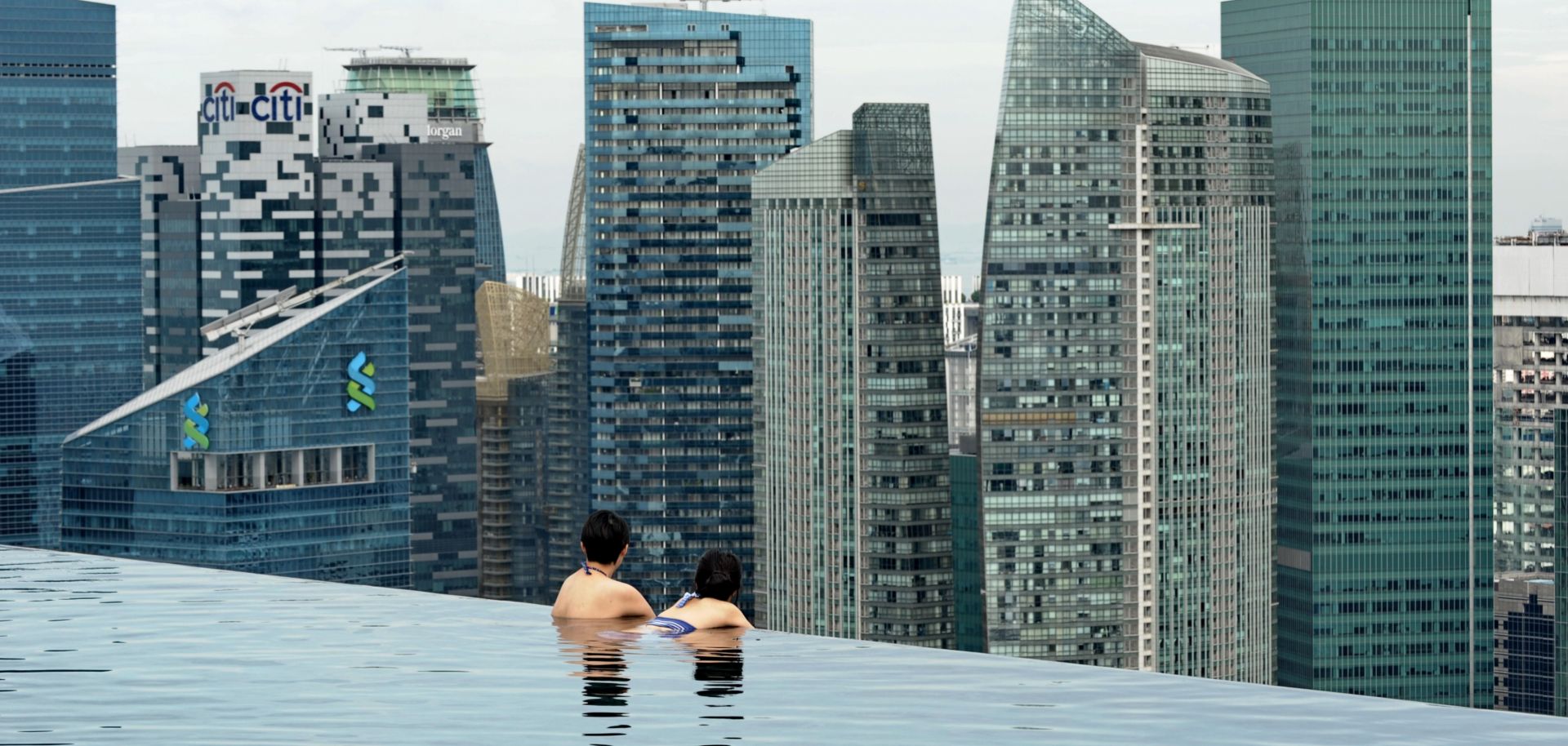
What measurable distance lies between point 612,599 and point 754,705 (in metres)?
10.5

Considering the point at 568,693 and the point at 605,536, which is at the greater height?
the point at 605,536

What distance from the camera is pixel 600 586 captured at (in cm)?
5228

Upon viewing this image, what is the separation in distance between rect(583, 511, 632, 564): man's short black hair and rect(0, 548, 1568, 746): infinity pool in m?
1.92

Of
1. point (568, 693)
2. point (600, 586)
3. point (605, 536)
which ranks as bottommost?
point (568, 693)

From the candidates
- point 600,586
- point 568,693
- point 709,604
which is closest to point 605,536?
point 709,604

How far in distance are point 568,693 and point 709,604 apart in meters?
7.20

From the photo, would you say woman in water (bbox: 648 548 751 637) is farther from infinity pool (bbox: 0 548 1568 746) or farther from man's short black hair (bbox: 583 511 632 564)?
man's short black hair (bbox: 583 511 632 564)

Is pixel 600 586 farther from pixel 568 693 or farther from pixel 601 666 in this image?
pixel 568 693

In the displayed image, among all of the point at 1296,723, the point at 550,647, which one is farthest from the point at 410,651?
the point at 1296,723

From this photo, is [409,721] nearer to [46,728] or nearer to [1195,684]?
[46,728]

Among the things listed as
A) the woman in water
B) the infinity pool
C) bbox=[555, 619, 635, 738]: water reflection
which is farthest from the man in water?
the woman in water

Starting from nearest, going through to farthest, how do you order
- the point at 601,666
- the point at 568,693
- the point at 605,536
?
the point at 568,693 → the point at 601,666 → the point at 605,536

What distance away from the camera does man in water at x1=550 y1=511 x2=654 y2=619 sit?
49125 mm

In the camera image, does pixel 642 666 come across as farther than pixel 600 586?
No
